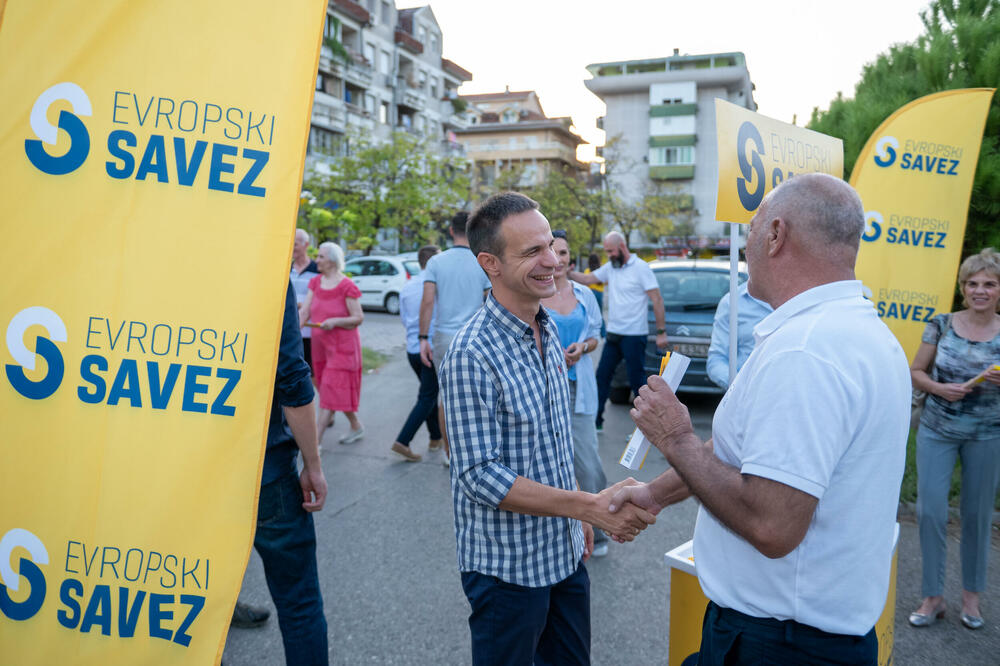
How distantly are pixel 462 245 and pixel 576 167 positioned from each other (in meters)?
67.1

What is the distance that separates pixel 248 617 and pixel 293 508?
1.42 m

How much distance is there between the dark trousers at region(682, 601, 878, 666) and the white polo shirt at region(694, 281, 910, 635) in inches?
1.3

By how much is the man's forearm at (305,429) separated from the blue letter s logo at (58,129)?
1139mm

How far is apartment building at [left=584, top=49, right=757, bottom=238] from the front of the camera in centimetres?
5888

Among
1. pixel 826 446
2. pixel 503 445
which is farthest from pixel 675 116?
pixel 826 446

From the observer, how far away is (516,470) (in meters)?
2.13

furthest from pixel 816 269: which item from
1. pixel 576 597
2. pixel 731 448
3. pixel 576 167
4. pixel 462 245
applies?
pixel 576 167

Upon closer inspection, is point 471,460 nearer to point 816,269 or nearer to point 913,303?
point 816,269

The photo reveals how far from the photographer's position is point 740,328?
442 cm

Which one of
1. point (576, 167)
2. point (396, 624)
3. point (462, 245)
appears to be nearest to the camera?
point (396, 624)

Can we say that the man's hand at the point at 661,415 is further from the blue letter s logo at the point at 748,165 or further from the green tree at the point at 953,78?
the green tree at the point at 953,78

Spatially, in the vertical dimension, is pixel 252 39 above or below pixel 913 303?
above

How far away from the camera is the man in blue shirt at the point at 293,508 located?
265 cm

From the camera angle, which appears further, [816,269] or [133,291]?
[133,291]
